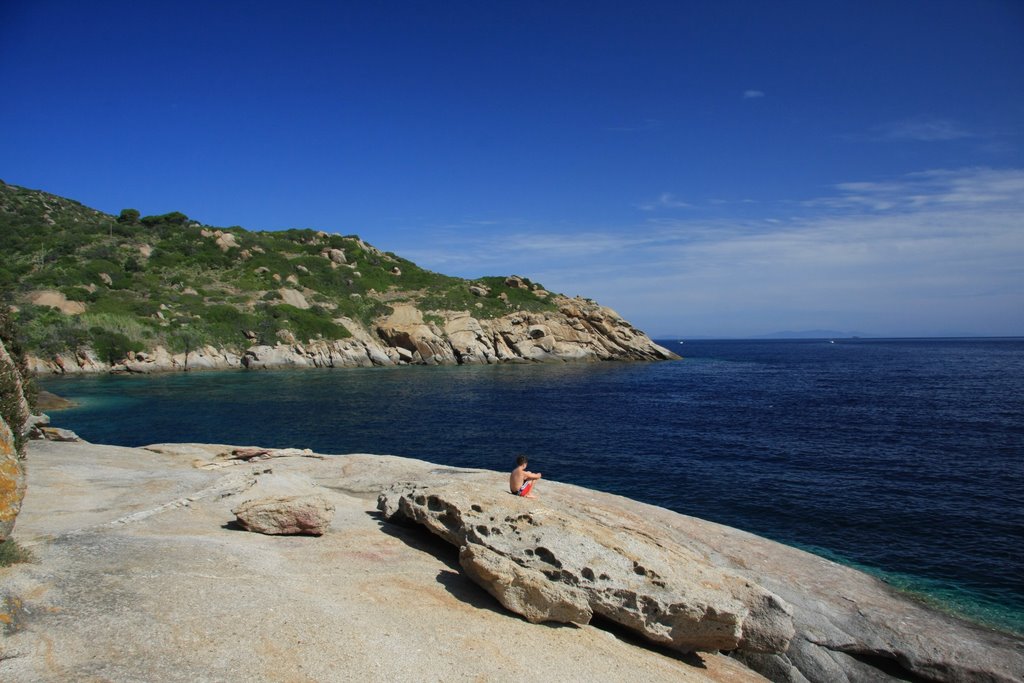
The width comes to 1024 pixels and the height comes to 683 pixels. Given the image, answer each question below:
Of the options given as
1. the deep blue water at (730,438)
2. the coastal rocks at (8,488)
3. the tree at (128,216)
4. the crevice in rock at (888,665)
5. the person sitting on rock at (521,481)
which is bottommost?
the crevice in rock at (888,665)

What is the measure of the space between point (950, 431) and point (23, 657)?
4567 cm

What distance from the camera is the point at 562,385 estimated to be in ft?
213

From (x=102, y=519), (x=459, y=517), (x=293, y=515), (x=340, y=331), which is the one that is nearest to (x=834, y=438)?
(x=459, y=517)

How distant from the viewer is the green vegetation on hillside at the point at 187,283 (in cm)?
6631

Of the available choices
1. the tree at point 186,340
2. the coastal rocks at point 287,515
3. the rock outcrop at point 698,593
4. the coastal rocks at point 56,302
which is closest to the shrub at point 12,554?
the coastal rocks at point 287,515

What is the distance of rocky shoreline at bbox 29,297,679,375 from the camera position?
65.8m

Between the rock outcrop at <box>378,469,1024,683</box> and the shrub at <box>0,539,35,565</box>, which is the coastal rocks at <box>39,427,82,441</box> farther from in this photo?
the rock outcrop at <box>378,469,1024,683</box>

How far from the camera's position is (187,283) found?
83688 mm

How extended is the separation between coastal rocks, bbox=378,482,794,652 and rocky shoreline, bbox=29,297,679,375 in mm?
67020

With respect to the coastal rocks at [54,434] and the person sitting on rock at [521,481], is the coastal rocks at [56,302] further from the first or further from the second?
the person sitting on rock at [521,481]

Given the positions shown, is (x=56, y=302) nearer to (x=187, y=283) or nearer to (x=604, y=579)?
(x=187, y=283)

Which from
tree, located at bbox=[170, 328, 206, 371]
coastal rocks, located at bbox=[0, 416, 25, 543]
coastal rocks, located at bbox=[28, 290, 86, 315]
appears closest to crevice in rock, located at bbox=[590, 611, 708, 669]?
coastal rocks, located at bbox=[0, 416, 25, 543]

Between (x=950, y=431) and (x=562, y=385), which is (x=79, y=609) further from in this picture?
(x=562, y=385)

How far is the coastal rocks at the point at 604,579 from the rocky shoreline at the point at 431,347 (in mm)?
67020
